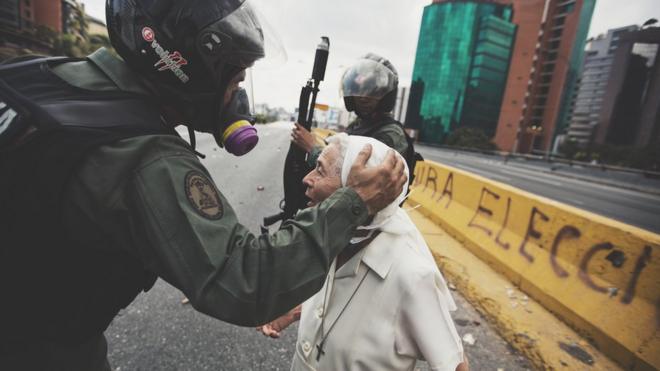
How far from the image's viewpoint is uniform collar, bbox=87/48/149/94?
38.5 inches

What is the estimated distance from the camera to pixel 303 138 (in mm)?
2961

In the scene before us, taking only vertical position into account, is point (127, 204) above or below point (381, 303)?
above

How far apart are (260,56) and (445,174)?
486 cm

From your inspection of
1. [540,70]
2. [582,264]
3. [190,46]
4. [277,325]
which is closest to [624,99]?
[540,70]

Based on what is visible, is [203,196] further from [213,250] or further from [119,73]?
[119,73]

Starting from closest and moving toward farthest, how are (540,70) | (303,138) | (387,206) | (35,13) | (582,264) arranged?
1. (387,206)
2. (582,264)
3. (303,138)
4. (35,13)
5. (540,70)

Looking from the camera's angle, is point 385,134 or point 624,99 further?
point 624,99

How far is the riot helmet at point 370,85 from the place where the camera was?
9.79ft

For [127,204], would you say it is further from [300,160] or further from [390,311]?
[300,160]

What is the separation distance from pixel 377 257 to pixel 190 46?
107 centimetres

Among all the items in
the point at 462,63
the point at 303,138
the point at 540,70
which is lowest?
the point at 303,138

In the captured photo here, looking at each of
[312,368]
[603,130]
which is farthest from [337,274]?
[603,130]

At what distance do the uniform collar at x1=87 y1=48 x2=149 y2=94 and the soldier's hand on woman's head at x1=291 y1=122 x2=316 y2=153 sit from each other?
6.41 ft

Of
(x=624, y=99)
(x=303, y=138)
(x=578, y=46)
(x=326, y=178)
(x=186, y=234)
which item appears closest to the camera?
(x=186, y=234)
